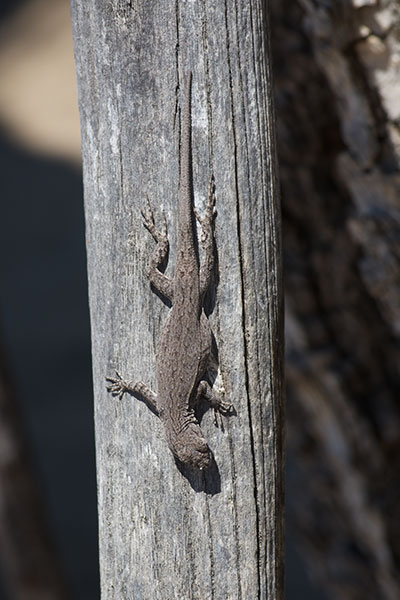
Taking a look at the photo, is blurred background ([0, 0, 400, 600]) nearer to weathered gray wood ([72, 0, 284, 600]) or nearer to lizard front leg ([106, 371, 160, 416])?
weathered gray wood ([72, 0, 284, 600])

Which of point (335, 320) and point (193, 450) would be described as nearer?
point (193, 450)

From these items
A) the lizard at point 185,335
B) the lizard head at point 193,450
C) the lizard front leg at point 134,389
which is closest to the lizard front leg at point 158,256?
the lizard at point 185,335

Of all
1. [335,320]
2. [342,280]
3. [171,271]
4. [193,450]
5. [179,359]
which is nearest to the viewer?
[193,450]

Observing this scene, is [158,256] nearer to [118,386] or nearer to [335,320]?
[118,386]

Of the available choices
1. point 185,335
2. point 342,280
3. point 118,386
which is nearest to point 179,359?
point 185,335

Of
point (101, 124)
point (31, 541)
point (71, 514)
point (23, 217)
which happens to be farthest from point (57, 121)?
point (101, 124)

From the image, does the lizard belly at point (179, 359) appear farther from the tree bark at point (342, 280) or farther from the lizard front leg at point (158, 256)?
the tree bark at point (342, 280)

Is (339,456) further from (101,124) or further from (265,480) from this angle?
(101,124)
